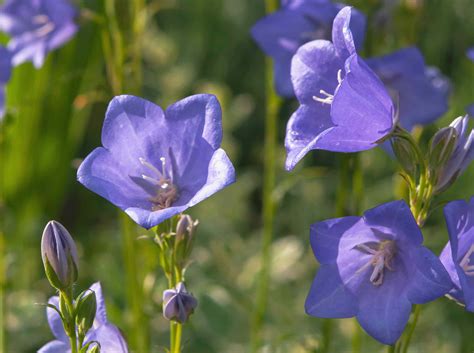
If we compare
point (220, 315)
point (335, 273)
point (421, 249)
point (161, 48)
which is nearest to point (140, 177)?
point (335, 273)

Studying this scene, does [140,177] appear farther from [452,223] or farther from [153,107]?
[452,223]

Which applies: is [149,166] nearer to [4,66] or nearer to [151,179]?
[151,179]

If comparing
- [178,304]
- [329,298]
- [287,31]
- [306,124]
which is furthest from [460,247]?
[287,31]

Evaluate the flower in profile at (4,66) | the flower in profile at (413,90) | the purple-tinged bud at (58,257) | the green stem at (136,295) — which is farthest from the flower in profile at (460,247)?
the flower in profile at (4,66)

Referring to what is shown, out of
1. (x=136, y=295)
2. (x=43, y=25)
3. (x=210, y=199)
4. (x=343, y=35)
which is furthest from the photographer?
(x=210, y=199)

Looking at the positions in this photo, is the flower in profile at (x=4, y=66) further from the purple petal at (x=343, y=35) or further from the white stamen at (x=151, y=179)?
the purple petal at (x=343, y=35)

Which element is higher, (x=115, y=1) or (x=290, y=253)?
(x=115, y=1)
